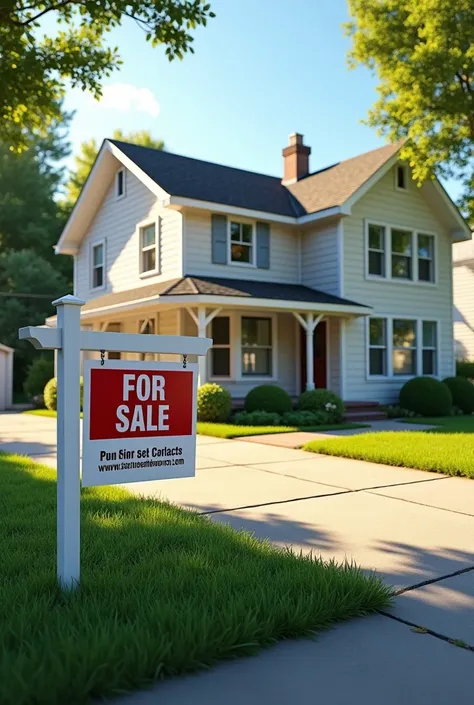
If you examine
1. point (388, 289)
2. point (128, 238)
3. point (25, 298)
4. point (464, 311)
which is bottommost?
point (388, 289)

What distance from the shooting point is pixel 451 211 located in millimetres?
19219

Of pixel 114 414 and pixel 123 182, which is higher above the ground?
pixel 123 182

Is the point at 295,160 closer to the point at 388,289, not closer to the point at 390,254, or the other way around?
the point at 390,254

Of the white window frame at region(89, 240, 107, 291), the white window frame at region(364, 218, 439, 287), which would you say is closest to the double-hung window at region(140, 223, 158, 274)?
the white window frame at region(89, 240, 107, 291)

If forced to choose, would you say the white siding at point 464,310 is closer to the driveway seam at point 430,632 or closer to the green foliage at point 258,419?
the green foliage at point 258,419

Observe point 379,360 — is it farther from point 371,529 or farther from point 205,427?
point 371,529

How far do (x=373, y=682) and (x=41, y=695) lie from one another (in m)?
1.26

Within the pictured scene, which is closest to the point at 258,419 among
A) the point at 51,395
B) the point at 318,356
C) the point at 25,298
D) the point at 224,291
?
the point at 224,291

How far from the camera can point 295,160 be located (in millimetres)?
21000

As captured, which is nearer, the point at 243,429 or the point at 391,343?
the point at 243,429

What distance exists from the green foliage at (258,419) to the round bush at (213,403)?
352 millimetres

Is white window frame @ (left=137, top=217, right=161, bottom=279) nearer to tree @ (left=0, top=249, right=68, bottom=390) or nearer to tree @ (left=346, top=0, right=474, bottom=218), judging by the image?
tree @ (left=346, top=0, right=474, bottom=218)

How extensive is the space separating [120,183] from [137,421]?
16.5m

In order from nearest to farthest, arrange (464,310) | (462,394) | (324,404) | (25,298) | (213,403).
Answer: (213,403) → (324,404) → (462,394) → (464,310) → (25,298)
